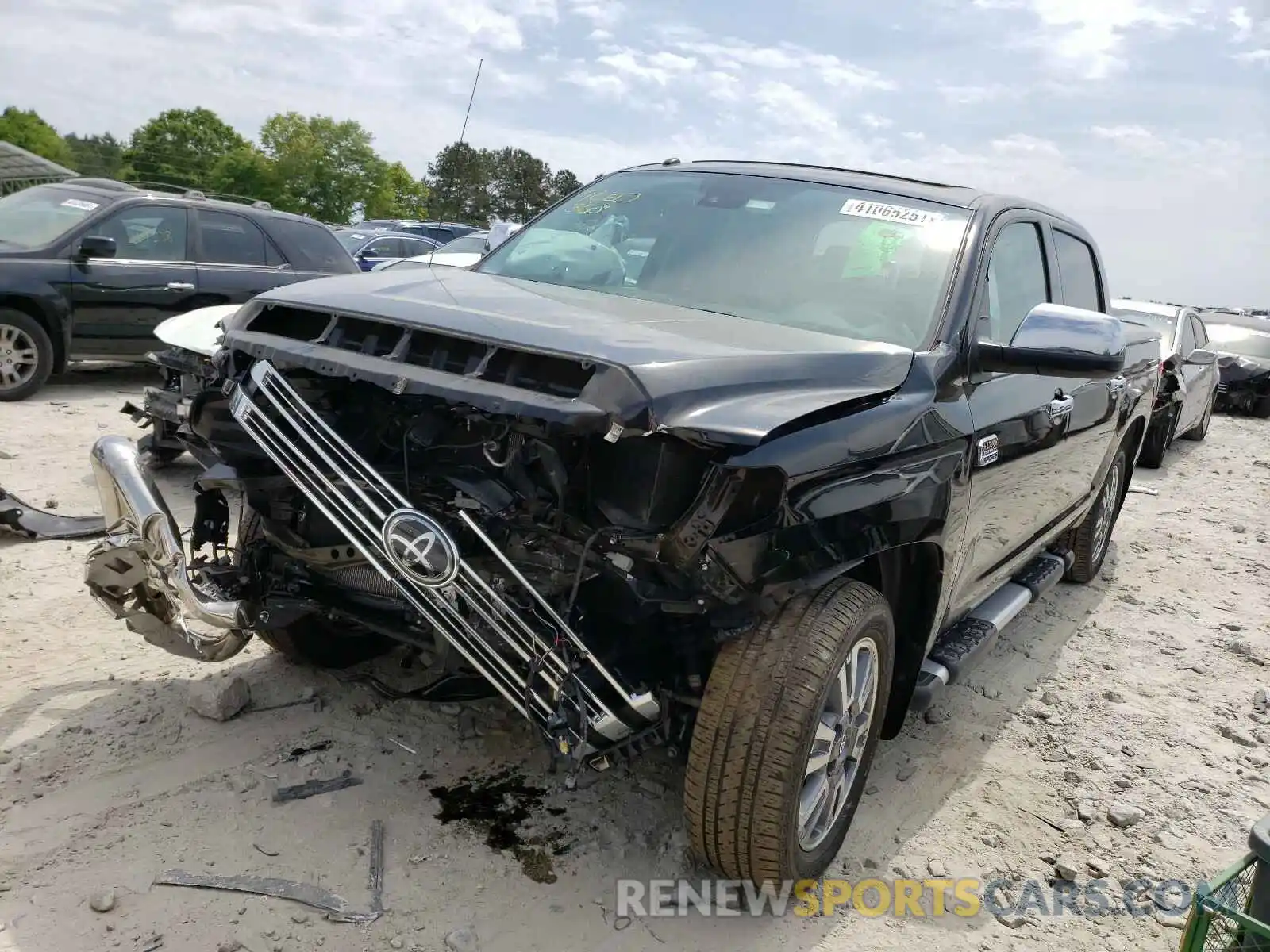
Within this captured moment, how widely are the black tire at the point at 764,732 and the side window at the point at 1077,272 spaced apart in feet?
8.66

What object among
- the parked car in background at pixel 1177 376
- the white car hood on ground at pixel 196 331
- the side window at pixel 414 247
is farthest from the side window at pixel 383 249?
the white car hood on ground at pixel 196 331

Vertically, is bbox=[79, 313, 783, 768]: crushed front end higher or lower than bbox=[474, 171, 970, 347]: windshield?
lower

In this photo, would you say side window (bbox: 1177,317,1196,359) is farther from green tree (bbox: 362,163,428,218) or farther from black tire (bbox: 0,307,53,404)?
green tree (bbox: 362,163,428,218)

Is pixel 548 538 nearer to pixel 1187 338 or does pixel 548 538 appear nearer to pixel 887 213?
pixel 887 213

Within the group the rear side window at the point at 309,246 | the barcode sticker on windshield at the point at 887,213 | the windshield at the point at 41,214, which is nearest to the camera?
the barcode sticker on windshield at the point at 887,213

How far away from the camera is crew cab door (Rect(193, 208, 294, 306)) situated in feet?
28.3

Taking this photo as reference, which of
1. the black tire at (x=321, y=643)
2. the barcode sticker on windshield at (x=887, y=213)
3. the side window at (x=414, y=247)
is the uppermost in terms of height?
the barcode sticker on windshield at (x=887, y=213)

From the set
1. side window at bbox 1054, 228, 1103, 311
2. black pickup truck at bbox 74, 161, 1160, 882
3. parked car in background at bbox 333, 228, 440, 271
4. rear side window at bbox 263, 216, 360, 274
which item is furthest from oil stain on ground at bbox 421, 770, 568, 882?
parked car in background at bbox 333, 228, 440, 271

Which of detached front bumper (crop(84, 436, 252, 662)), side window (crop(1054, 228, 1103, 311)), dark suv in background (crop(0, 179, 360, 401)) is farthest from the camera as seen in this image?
dark suv in background (crop(0, 179, 360, 401))

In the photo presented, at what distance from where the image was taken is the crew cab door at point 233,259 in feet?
28.3

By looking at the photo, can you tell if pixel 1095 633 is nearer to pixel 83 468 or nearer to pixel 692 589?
pixel 692 589

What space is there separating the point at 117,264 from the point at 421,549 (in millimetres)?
7324

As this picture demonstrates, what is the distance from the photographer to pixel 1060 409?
3889 mm

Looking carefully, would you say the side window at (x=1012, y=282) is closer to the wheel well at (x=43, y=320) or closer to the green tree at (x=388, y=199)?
the wheel well at (x=43, y=320)
